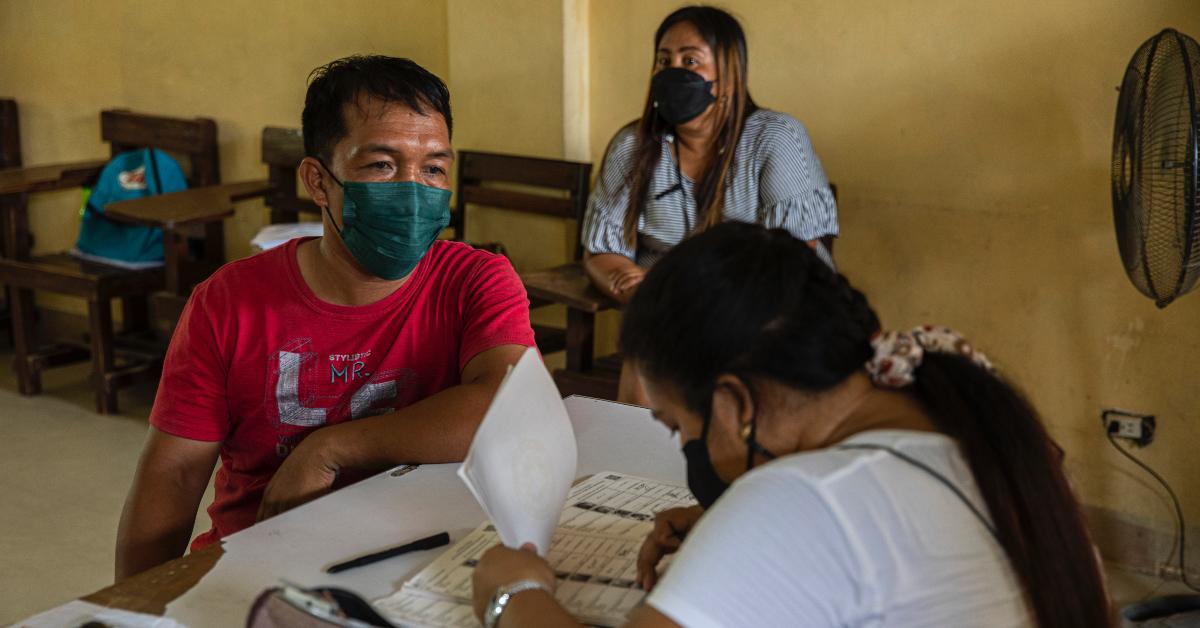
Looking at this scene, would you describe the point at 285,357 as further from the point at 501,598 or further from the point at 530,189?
the point at 530,189

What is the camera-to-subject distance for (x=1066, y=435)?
3062 mm

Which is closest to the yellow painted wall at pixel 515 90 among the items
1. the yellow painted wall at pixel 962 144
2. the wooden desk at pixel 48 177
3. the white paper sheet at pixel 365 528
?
the yellow painted wall at pixel 962 144

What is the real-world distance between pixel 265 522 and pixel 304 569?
151 millimetres

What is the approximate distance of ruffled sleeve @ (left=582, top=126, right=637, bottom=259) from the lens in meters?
3.14

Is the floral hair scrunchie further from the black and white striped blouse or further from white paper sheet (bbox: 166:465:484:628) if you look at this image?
the black and white striped blouse

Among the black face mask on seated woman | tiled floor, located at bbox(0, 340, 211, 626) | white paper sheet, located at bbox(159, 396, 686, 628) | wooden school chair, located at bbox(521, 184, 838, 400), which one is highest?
the black face mask on seated woman

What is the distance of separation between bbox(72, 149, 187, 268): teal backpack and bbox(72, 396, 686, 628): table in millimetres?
3052

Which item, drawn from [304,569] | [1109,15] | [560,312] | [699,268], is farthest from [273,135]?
[699,268]

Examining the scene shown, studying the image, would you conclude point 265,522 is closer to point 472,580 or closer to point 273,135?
point 472,580

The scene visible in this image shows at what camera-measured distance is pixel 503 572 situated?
121 cm

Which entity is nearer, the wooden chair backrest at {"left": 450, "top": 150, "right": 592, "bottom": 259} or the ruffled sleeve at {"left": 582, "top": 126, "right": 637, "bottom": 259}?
the ruffled sleeve at {"left": 582, "top": 126, "right": 637, "bottom": 259}

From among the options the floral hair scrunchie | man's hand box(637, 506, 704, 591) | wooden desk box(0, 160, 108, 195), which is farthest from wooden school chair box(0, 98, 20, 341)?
the floral hair scrunchie

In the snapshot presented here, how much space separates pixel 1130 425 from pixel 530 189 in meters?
1.93

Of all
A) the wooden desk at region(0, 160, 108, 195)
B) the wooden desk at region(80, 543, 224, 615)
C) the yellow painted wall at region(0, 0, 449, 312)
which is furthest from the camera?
the wooden desk at region(0, 160, 108, 195)
